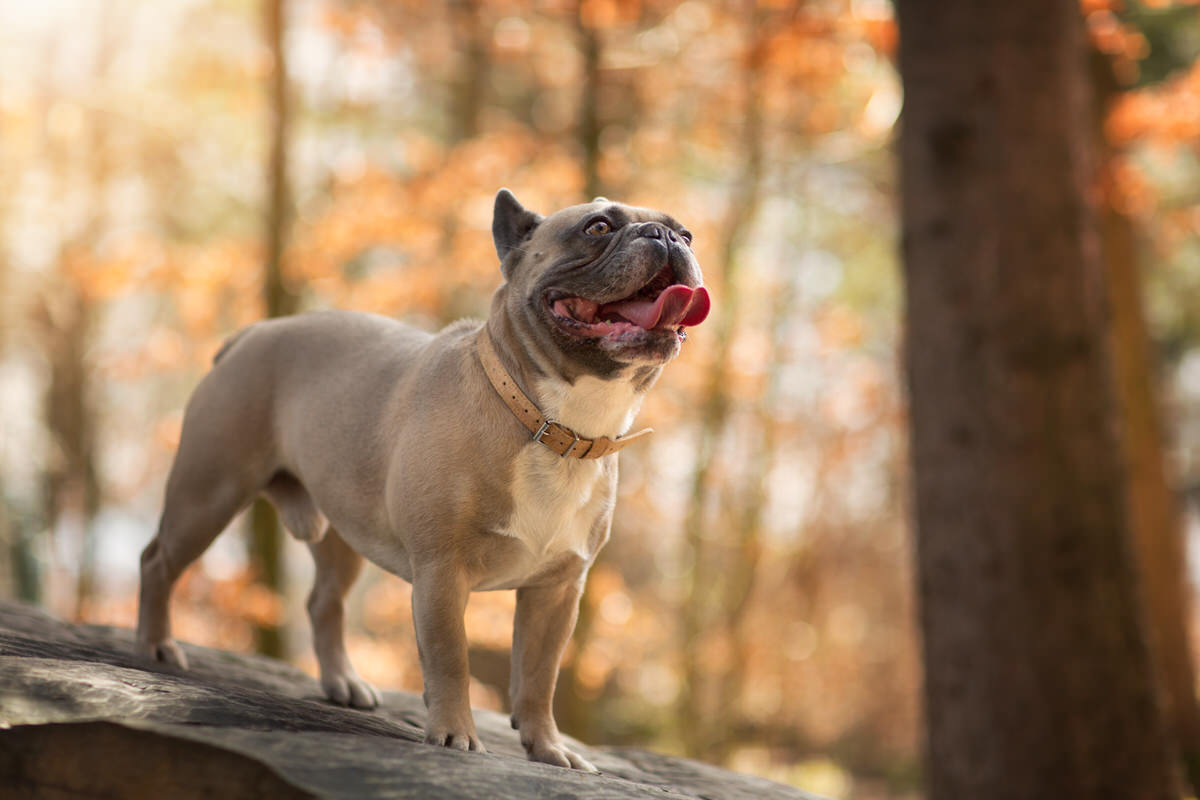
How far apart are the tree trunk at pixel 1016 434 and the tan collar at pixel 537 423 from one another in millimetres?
2641

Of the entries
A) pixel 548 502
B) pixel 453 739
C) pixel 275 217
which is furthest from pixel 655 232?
pixel 275 217

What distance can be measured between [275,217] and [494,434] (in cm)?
576

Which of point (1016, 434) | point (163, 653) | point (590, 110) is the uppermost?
point (590, 110)

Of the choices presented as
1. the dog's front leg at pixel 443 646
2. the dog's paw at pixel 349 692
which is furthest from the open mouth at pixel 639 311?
the dog's paw at pixel 349 692

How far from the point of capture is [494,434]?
267 cm

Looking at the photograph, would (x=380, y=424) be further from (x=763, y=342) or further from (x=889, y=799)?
(x=889, y=799)

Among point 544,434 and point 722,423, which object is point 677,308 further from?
point 722,423

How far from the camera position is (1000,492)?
15.3 ft

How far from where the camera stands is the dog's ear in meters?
2.82

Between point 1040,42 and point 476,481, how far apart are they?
3.82 meters

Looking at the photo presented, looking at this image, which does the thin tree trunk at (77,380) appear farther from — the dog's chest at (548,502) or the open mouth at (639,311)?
the open mouth at (639,311)

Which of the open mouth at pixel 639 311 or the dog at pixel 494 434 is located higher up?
the open mouth at pixel 639 311

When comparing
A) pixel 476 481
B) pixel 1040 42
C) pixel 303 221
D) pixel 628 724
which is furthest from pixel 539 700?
pixel 628 724

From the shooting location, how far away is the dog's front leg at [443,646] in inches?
104
